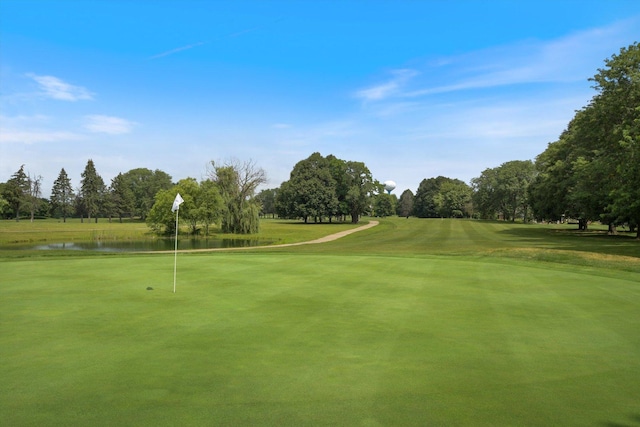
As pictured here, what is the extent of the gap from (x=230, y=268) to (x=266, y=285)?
4.40 metres

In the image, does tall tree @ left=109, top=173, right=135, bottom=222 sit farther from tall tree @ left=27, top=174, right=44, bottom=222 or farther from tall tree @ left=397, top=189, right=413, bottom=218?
tall tree @ left=397, top=189, right=413, bottom=218

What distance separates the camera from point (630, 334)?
24.6ft

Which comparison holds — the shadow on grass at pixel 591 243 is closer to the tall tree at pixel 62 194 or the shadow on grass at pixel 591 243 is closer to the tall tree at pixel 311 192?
the tall tree at pixel 311 192

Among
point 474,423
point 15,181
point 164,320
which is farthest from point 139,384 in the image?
point 15,181

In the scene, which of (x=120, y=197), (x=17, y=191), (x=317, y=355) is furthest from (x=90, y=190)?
(x=317, y=355)

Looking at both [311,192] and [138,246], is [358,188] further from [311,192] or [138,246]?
[138,246]

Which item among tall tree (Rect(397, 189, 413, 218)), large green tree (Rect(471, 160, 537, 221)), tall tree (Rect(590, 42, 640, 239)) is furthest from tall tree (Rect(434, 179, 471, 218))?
tall tree (Rect(590, 42, 640, 239))

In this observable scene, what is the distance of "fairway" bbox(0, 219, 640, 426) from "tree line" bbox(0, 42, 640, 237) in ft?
99.7

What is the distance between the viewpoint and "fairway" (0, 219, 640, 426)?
435 cm

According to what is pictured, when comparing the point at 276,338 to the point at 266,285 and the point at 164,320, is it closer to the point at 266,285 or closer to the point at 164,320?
the point at 164,320

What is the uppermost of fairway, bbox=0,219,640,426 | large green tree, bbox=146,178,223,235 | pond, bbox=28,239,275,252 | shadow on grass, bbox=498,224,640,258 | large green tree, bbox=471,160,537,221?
large green tree, bbox=471,160,537,221

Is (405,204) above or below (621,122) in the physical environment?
below

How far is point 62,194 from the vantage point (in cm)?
11238

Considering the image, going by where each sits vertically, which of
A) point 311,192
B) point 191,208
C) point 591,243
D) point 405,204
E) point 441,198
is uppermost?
point 441,198
